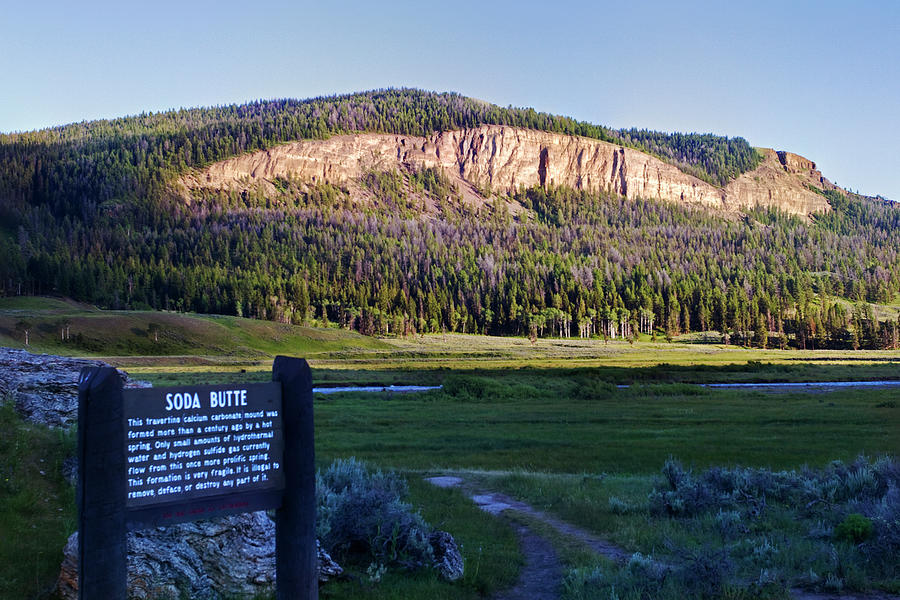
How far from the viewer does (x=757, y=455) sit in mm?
20500

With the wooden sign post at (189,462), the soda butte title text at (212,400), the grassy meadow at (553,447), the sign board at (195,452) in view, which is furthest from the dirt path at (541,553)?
the soda butte title text at (212,400)

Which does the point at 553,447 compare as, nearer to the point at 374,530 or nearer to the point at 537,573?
the point at 537,573

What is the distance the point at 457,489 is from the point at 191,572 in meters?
8.97

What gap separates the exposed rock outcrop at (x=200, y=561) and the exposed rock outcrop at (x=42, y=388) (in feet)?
15.8

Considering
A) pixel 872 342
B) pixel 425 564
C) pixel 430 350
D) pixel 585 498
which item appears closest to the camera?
pixel 425 564

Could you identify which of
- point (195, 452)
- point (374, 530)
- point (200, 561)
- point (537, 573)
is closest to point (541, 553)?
point (537, 573)

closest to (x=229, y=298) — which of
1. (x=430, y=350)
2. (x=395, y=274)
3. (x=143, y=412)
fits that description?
(x=395, y=274)

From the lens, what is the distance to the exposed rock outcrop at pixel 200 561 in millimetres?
7344

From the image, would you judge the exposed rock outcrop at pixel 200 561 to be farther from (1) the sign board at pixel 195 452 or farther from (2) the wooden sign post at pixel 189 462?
(1) the sign board at pixel 195 452

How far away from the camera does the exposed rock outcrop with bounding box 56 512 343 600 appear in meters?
7.34

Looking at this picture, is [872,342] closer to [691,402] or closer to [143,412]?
[691,402]

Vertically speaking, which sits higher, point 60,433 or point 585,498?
point 60,433

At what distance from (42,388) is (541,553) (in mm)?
10035

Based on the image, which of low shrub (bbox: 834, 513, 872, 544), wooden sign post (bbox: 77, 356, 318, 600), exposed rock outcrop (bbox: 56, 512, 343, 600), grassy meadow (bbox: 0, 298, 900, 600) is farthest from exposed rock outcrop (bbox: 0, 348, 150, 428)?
low shrub (bbox: 834, 513, 872, 544)
